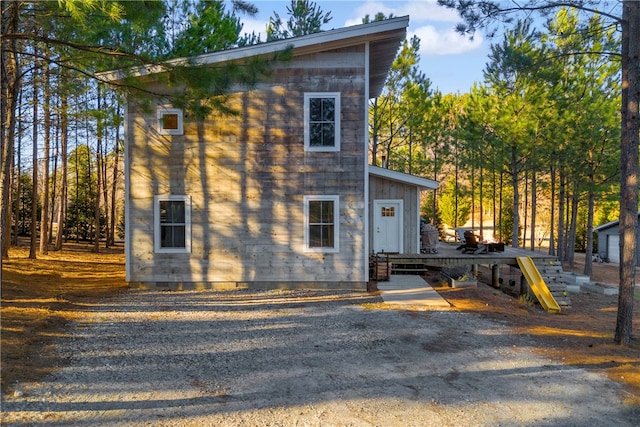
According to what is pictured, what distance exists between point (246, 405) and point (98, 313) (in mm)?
4980

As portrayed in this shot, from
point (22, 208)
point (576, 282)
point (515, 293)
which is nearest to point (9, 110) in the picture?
point (515, 293)

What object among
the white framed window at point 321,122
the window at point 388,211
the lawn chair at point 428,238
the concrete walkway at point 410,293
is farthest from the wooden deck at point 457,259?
the white framed window at point 321,122

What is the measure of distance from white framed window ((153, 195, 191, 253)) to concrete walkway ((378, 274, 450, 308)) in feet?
16.3

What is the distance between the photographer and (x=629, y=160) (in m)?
6.36

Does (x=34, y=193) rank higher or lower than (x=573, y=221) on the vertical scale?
higher

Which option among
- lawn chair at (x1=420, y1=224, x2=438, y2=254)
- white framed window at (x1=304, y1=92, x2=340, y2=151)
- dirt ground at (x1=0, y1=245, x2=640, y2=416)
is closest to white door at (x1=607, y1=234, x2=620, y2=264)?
dirt ground at (x1=0, y1=245, x2=640, y2=416)

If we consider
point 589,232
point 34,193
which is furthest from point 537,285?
point 34,193

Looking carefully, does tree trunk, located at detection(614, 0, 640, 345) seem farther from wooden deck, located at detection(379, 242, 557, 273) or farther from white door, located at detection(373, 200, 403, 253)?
white door, located at detection(373, 200, 403, 253)

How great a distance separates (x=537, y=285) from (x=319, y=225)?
19.4 ft

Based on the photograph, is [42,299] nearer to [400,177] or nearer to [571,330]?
[400,177]

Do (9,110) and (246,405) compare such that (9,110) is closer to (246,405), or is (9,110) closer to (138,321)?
(138,321)

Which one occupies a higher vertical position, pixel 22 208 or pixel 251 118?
pixel 251 118

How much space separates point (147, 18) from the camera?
6301 millimetres

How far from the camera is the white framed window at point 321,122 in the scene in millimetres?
10320
